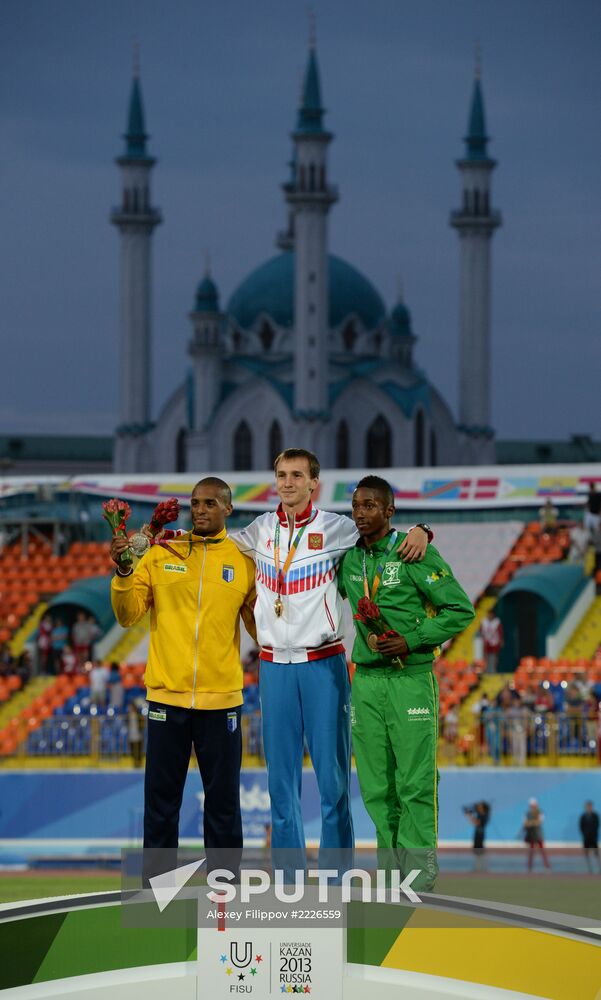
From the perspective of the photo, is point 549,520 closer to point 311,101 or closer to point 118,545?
point 118,545

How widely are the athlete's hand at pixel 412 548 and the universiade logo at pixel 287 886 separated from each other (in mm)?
1260

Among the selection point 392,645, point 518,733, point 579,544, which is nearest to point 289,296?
point 579,544

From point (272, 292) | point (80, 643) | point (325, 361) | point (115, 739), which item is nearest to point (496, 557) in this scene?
point (80, 643)

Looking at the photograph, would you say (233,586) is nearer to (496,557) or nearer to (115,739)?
(115,739)

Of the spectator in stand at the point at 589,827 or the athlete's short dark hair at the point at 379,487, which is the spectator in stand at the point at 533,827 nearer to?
the spectator in stand at the point at 589,827

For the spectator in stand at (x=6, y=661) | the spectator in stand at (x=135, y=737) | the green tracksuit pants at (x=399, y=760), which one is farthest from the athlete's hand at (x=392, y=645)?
the spectator in stand at (x=6, y=661)

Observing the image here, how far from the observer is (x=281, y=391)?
62688 millimetres

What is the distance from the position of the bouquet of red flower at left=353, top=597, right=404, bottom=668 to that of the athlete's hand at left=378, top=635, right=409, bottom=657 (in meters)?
0.01

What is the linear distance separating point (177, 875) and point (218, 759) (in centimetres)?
49

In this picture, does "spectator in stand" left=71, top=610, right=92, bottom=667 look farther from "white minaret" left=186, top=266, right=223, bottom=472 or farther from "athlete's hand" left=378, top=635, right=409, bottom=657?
"white minaret" left=186, top=266, right=223, bottom=472

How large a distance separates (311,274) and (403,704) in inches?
2089

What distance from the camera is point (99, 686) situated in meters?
21.2

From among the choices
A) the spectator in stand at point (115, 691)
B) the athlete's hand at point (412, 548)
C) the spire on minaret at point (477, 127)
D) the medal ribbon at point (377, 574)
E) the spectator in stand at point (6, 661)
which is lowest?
the spectator in stand at point (115, 691)

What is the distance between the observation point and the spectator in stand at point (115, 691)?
2048 centimetres
